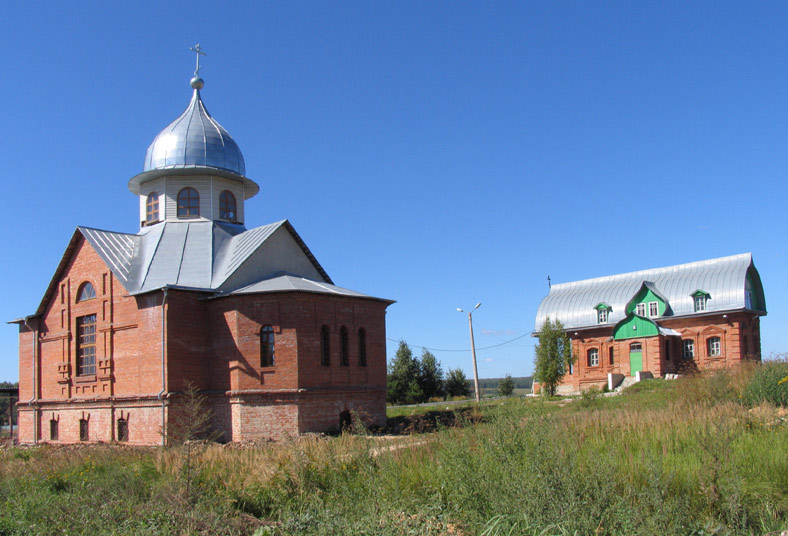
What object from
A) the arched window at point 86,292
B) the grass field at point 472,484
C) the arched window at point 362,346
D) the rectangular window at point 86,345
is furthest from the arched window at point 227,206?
the grass field at point 472,484

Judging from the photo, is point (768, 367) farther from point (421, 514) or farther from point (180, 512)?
point (180, 512)

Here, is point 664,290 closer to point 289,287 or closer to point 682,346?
point 682,346

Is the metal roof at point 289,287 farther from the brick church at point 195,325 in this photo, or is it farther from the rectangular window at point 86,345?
the rectangular window at point 86,345

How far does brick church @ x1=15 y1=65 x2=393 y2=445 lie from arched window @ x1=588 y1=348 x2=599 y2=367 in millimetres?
18977

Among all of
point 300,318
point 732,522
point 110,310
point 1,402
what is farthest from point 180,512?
Result: point 1,402

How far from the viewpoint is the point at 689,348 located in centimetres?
3666

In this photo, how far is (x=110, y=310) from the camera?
2331 cm

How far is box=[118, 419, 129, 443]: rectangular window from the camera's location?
22.3 meters

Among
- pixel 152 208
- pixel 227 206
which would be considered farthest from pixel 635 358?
pixel 152 208

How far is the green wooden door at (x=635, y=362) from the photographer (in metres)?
36.3

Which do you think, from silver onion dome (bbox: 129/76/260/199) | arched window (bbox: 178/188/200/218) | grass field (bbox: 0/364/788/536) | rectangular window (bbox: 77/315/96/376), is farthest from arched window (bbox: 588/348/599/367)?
grass field (bbox: 0/364/788/536)

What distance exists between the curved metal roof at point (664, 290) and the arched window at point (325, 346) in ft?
69.9

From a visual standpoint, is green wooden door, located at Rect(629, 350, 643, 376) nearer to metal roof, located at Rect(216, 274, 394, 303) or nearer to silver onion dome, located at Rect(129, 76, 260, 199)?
metal roof, located at Rect(216, 274, 394, 303)

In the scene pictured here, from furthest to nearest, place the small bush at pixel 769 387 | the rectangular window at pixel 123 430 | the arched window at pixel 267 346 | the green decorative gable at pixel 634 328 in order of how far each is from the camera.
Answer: the green decorative gable at pixel 634 328 → the rectangular window at pixel 123 430 → the arched window at pixel 267 346 → the small bush at pixel 769 387
